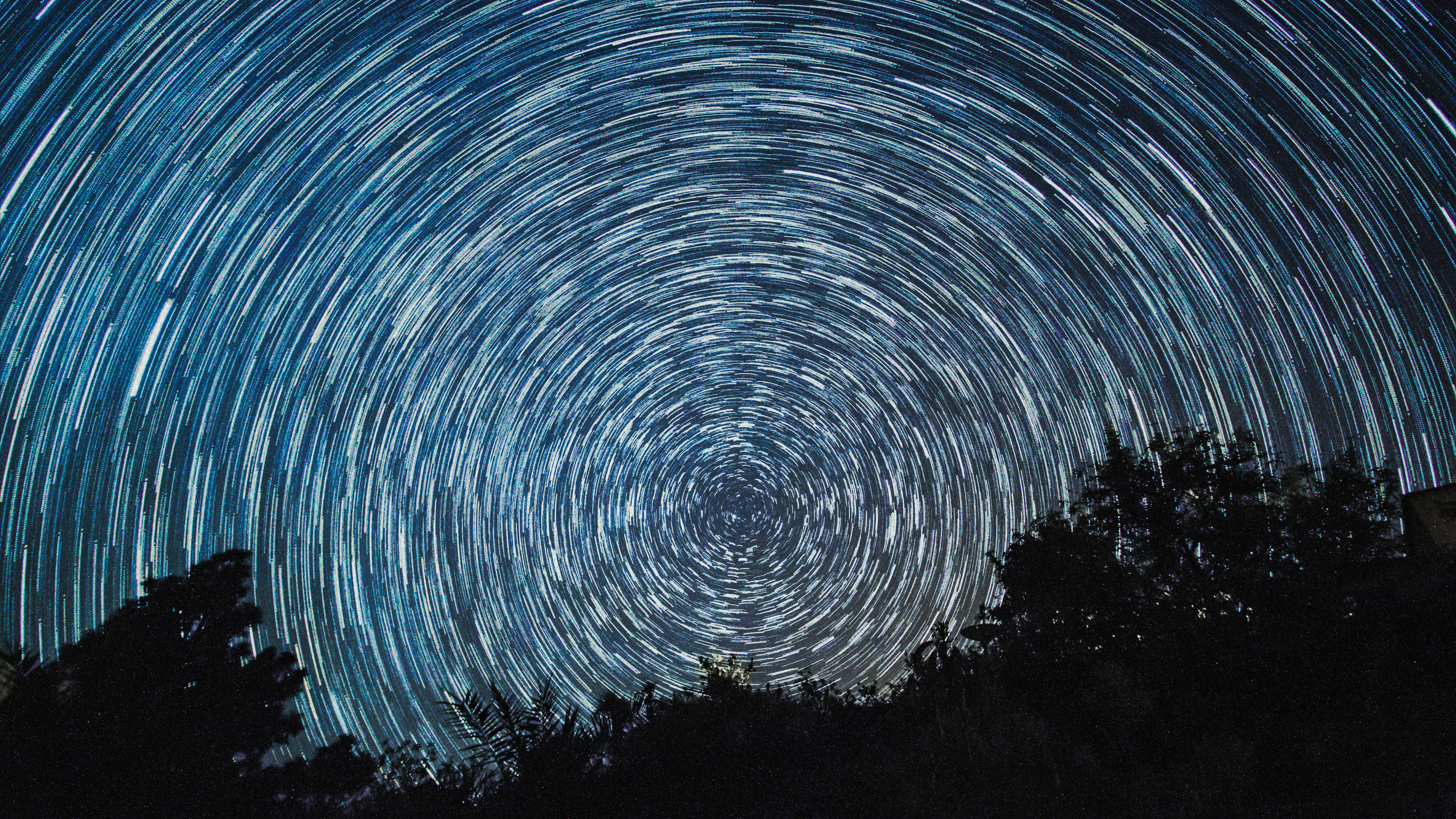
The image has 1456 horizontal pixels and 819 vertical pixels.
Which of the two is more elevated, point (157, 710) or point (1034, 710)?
point (157, 710)

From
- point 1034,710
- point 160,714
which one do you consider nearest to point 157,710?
point 160,714

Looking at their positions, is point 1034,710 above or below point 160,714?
below

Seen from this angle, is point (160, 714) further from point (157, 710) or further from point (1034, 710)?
point (1034, 710)

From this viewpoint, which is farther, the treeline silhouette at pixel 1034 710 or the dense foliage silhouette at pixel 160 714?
the dense foliage silhouette at pixel 160 714

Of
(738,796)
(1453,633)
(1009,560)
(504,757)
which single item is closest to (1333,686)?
(1453,633)

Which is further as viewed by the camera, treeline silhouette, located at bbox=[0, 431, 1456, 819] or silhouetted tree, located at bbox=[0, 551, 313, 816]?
silhouetted tree, located at bbox=[0, 551, 313, 816]

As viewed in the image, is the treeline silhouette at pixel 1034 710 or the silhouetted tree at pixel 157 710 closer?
the treeline silhouette at pixel 1034 710

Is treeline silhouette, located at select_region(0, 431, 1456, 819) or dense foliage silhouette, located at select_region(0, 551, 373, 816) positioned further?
dense foliage silhouette, located at select_region(0, 551, 373, 816)

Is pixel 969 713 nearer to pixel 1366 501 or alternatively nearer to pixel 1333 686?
pixel 1333 686
